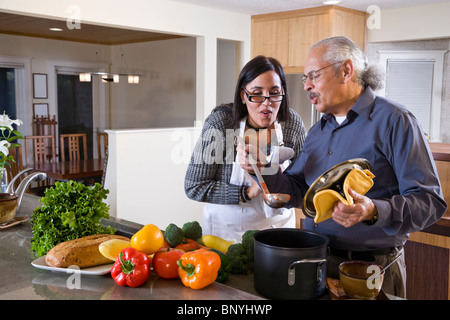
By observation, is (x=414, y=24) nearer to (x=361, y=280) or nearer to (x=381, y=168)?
(x=381, y=168)

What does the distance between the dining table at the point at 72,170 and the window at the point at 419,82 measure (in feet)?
12.1

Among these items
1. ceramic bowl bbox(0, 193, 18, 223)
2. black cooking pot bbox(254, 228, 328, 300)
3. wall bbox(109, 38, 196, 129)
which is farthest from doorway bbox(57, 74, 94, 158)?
black cooking pot bbox(254, 228, 328, 300)

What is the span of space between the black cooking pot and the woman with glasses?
86 cm

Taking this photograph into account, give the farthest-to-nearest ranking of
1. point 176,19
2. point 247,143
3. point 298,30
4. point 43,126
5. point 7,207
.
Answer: point 43,126, point 298,30, point 176,19, point 247,143, point 7,207

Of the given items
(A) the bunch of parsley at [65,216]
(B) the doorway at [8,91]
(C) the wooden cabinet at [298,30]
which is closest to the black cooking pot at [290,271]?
(A) the bunch of parsley at [65,216]

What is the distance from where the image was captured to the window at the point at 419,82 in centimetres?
562

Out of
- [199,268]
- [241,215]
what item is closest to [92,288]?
[199,268]

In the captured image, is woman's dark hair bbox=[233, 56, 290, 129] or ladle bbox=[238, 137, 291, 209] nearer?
ladle bbox=[238, 137, 291, 209]

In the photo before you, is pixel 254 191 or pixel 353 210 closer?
pixel 353 210

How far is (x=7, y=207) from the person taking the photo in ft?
6.51

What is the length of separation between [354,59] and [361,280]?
2.73ft

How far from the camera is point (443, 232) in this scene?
8.39 feet

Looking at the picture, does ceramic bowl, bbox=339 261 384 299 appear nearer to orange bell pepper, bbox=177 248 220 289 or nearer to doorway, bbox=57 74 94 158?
orange bell pepper, bbox=177 248 220 289

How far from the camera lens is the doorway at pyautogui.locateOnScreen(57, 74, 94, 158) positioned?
8664 millimetres
